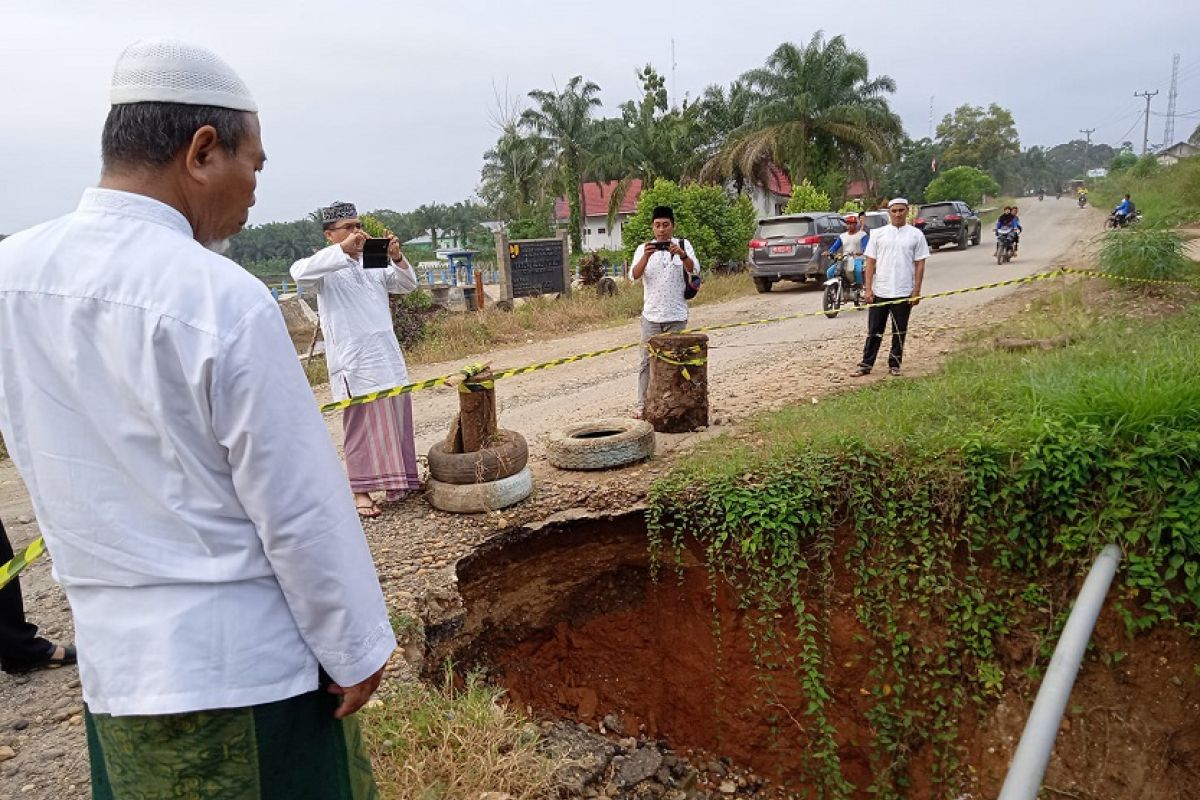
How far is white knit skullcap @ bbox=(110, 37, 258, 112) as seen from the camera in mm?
1346

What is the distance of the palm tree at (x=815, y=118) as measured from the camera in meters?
27.6

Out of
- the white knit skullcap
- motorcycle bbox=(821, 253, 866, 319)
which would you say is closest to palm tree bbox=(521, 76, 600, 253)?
motorcycle bbox=(821, 253, 866, 319)

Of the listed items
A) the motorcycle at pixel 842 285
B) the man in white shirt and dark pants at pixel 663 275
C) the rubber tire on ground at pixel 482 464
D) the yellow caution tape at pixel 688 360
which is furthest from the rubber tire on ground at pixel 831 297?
the rubber tire on ground at pixel 482 464

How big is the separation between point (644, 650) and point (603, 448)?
1.41 metres

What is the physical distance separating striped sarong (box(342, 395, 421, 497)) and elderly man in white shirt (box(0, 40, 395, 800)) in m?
3.49

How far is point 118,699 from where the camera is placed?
1.34m

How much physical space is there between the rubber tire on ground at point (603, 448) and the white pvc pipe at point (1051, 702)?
9.07ft

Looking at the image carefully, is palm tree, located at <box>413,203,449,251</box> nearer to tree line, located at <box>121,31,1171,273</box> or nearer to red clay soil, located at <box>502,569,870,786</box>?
tree line, located at <box>121,31,1171,273</box>

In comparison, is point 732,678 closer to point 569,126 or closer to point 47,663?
point 47,663

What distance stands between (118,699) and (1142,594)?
469 cm

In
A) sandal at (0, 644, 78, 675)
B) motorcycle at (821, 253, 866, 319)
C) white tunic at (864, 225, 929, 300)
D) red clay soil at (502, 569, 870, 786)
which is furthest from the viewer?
motorcycle at (821, 253, 866, 319)

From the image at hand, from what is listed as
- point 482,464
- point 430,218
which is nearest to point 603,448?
point 482,464

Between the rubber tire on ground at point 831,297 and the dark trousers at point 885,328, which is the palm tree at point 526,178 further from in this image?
the dark trousers at point 885,328

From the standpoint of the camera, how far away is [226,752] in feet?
4.51
